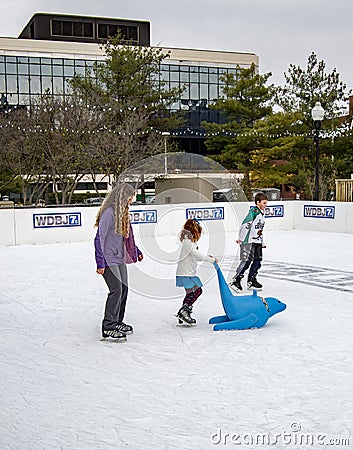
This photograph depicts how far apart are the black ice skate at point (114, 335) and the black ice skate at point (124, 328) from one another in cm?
5

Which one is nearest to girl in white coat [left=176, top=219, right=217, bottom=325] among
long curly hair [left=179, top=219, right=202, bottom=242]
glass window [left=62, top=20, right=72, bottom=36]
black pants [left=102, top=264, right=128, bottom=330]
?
long curly hair [left=179, top=219, right=202, bottom=242]

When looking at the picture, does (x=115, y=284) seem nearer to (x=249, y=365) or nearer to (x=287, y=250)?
(x=249, y=365)

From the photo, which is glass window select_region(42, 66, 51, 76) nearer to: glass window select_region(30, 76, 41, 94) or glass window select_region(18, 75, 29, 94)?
glass window select_region(30, 76, 41, 94)

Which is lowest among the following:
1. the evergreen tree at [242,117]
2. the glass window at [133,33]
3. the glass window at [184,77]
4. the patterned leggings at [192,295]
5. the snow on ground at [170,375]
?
the snow on ground at [170,375]

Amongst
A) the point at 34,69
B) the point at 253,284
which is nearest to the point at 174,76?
the point at 34,69

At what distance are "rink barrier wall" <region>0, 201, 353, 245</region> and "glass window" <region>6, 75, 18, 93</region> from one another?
30.6 m

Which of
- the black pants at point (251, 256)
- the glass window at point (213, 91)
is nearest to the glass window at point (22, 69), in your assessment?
the glass window at point (213, 91)

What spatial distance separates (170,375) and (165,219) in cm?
1267

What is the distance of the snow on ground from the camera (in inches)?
150

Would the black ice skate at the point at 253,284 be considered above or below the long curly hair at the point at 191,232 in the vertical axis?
below

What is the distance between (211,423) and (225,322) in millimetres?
2727

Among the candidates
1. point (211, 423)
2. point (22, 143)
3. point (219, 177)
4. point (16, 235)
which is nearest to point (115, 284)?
point (211, 423)

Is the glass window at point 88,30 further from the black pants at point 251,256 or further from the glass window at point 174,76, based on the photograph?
the black pants at point 251,256

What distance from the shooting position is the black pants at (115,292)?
19.7 ft
